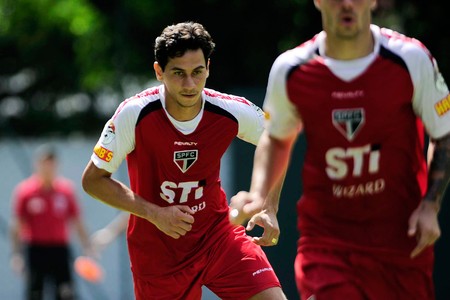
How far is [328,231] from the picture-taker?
5.00 metres

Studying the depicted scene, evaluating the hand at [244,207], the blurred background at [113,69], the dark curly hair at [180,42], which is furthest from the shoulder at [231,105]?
the blurred background at [113,69]

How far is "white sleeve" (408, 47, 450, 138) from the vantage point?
4.77 m

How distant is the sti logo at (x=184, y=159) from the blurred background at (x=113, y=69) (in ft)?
16.8

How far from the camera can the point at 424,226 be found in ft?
15.4

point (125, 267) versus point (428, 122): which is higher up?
point (428, 122)

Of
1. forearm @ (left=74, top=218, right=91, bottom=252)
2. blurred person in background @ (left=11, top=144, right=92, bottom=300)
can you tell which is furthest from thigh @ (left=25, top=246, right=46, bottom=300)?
A: forearm @ (left=74, top=218, right=91, bottom=252)

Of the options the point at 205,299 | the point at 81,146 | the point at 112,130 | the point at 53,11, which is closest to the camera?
the point at 112,130

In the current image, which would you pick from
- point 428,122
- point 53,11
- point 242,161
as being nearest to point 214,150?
point 428,122

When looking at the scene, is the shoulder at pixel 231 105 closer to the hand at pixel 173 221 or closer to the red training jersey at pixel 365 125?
the hand at pixel 173 221

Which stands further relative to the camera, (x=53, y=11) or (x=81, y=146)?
(x=53, y=11)

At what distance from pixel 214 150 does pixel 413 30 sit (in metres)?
7.57

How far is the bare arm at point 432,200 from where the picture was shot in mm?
4707

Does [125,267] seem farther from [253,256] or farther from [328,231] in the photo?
[328,231]

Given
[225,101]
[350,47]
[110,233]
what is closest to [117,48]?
[110,233]
